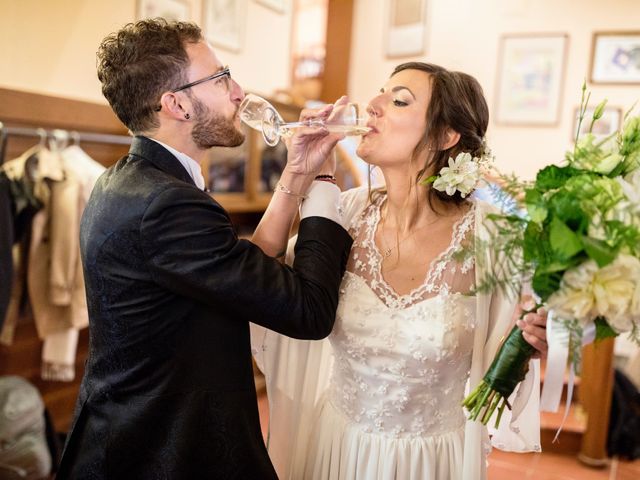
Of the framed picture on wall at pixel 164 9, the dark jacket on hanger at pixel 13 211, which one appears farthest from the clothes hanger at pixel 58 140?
the framed picture on wall at pixel 164 9

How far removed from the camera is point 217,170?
147 inches

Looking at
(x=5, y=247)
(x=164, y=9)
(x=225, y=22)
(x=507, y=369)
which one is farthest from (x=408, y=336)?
(x=225, y=22)

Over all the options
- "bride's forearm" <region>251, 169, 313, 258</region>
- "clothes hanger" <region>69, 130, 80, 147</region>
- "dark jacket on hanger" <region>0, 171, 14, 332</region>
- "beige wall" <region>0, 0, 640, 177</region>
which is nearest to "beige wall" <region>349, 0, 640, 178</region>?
"beige wall" <region>0, 0, 640, 177</region>

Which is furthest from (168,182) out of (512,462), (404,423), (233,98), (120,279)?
(512,462)

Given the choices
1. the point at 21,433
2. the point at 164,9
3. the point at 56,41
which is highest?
the point at 164,9

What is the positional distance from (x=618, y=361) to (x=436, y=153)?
12.6 ft

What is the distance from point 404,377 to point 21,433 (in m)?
1.89

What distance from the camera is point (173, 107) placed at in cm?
134

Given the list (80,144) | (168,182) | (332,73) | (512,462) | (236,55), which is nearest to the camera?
(168,182)

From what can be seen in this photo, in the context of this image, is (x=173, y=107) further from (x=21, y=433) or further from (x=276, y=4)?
(x=276, y=4)

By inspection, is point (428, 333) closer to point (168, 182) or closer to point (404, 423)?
point (404, 423)

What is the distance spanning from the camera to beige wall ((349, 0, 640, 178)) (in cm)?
505

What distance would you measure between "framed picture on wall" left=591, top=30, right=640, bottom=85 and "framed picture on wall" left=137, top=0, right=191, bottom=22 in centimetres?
349

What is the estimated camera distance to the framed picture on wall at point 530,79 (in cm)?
521
